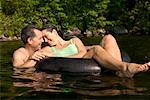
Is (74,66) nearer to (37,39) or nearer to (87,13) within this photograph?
(37,39)

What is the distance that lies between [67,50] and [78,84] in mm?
2028

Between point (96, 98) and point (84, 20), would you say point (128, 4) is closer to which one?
point (84, 20)

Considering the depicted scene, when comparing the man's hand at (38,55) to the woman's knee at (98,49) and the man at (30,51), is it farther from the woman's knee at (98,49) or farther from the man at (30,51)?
the woman's knee at (98,49)

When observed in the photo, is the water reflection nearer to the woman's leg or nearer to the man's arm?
the man's arm

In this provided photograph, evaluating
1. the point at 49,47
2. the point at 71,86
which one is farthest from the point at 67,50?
the point at 71,86

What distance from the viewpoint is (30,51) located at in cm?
930

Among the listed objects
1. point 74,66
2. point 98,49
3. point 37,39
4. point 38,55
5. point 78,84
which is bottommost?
point 78,84

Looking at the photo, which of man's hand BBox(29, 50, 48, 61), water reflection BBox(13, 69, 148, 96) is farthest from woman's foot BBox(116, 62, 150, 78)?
man's hand BBox(29, 50, 48, 61)

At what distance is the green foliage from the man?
25.1 metres

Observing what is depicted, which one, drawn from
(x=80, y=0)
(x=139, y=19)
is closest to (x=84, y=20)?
(x=80, y=0)

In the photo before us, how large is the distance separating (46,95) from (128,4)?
36.5 m

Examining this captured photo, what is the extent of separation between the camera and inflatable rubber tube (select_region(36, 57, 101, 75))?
8.31 meters

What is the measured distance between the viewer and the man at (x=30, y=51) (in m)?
8.92

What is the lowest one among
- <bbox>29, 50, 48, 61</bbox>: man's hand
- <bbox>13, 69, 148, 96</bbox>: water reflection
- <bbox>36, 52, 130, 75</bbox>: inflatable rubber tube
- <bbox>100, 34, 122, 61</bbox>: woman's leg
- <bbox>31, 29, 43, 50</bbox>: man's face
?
<bbox>13, 69, 148, 96</bbox>: water reflection
